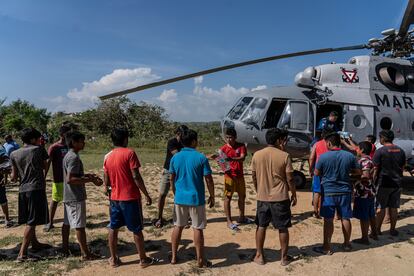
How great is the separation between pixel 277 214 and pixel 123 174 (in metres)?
2.05

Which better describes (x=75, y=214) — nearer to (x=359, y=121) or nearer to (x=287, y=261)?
(x=287, y=261)

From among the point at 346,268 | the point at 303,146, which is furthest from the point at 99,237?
the point at 303,146

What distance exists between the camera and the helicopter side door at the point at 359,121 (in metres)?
8.97

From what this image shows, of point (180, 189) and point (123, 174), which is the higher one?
point (123, 174)

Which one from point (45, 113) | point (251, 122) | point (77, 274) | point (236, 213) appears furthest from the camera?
point (45, 113)

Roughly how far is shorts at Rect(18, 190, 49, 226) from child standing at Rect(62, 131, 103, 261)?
0.34m

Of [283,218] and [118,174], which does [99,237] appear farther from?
[283,218]

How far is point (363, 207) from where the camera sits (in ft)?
17.6

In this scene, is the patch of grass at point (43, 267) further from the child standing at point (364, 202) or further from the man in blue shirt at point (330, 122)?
the man in blue shirt at point (330, 122)

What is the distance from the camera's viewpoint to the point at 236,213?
7254mm

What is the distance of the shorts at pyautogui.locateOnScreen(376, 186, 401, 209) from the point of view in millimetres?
5863

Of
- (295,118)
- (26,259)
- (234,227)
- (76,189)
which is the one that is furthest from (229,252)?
(295,118)

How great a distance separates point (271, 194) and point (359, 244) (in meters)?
2.01

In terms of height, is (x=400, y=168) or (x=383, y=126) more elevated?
(x=383, y=126)
